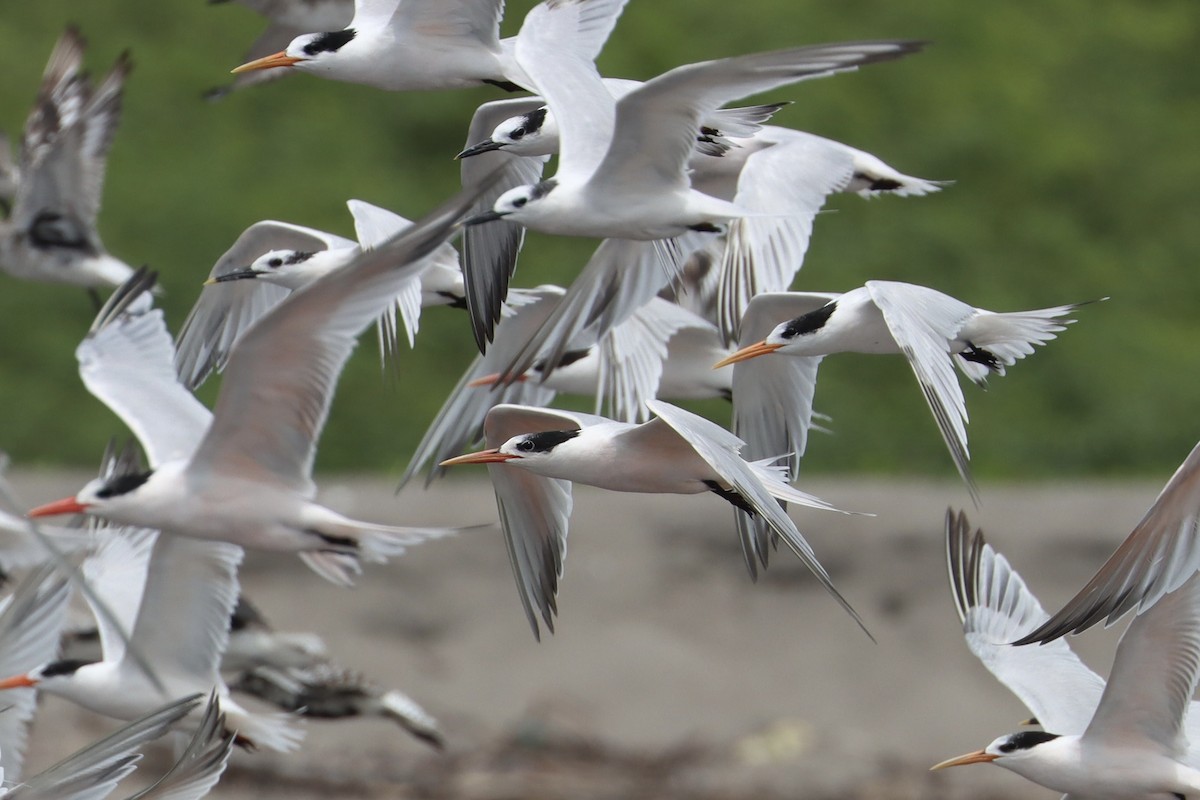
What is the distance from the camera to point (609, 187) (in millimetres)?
→ 2527

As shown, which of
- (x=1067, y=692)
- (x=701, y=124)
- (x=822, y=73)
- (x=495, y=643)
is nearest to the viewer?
(x=822, y=73)

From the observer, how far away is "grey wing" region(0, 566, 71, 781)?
10.3ft

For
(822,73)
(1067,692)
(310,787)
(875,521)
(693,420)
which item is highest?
(822,73)

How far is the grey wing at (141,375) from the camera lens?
307 cm

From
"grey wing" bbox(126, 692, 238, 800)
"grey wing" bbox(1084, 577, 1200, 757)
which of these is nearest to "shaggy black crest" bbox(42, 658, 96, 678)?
"grey wing" bbox(126, 692, 238, 800)

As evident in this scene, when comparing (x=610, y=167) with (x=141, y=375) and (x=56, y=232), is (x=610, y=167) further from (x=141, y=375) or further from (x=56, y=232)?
(x=56, y=232)

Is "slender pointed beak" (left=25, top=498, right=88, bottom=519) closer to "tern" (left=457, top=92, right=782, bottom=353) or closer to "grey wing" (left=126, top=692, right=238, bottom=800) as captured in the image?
"grey wing" (left=126, top=692, right=238, bottom=800)

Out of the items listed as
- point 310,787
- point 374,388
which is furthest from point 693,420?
point 374,388

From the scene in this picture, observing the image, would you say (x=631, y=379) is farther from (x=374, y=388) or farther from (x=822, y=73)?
(x=374, y=388)

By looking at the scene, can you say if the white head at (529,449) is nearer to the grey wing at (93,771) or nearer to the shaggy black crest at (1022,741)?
the grey wing at (93,771)

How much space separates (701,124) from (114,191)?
14.5ft

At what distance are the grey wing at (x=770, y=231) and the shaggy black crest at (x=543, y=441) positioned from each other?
0.51 m

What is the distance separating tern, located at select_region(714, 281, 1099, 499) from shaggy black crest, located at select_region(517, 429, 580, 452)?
0.22 meters

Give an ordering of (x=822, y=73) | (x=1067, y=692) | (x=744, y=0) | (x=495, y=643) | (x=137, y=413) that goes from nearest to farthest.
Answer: (x=822, y=73) → (x=1067, y=692) → (x=137, y=413) → (x=495, y=643) → (x=744, y=0)
